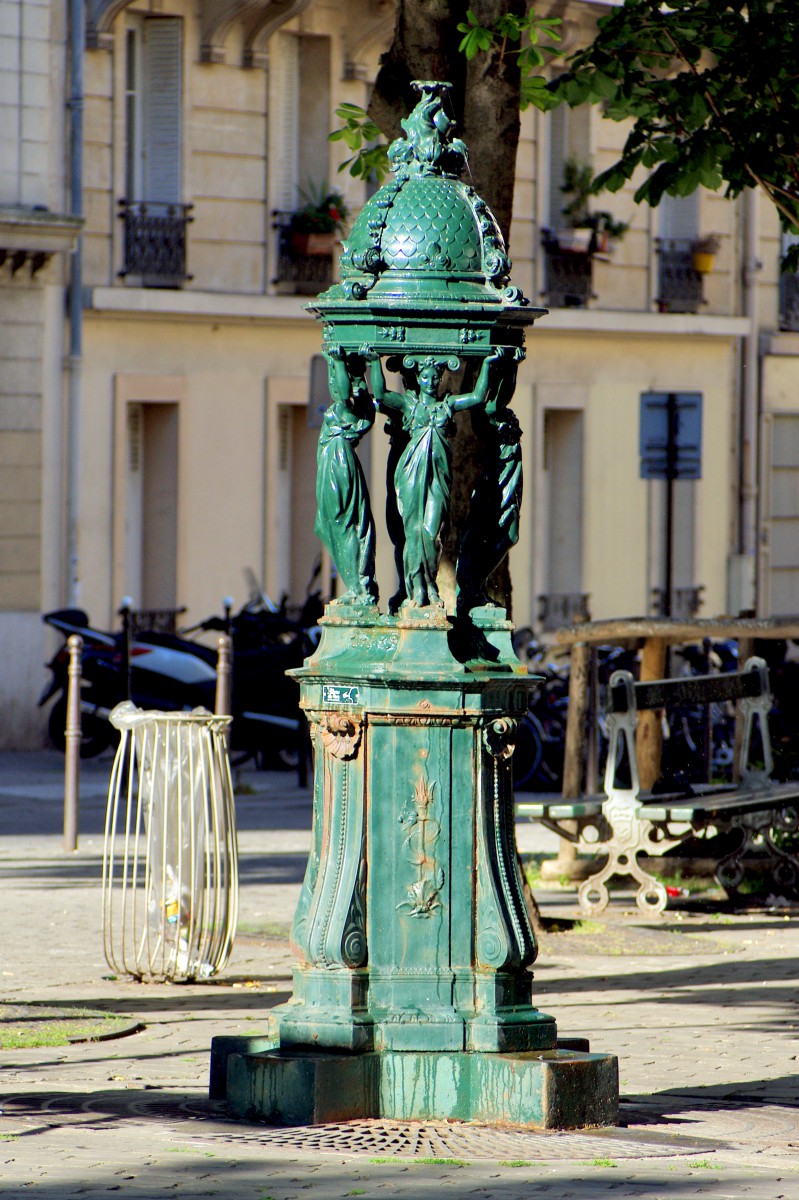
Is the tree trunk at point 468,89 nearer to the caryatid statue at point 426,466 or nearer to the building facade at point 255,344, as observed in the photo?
the caryatid statue at point 426,466

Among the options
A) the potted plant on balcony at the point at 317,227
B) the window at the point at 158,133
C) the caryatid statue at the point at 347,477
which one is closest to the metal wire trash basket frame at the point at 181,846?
the caryatid statue at the point at 347,477

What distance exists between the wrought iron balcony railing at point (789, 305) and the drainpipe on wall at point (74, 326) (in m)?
11.5

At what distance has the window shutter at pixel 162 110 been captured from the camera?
80.2 ft

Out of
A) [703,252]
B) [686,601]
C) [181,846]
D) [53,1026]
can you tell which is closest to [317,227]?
[703,252]

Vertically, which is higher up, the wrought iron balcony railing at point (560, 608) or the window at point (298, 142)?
the window at point (298, 142)

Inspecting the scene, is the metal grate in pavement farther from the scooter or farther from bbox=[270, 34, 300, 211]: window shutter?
bbox=[270, 34, 300, 211]: window shutter

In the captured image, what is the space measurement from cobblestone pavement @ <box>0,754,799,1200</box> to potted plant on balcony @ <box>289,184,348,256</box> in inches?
494

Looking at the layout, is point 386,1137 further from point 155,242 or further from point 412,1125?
point 155,242

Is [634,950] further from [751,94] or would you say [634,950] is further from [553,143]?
[553,143]

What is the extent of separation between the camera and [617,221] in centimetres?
2934

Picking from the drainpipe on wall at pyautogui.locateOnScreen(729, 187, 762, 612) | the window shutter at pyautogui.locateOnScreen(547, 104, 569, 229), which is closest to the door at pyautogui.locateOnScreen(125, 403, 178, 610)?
the window shutter at pyautogui.locateOnScreen(547, 104, 569, 229)

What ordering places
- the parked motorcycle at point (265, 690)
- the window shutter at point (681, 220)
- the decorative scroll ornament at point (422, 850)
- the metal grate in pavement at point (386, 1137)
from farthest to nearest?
the window shutter at point (681, 220) → the parked motorcycle at point (265, 690) → the decorative scroll ornament at point (422, 850) → the metal grate in pavement at point (386, 1137)

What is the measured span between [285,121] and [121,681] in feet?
27.3

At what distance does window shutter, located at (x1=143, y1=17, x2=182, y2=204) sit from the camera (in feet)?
80.2
